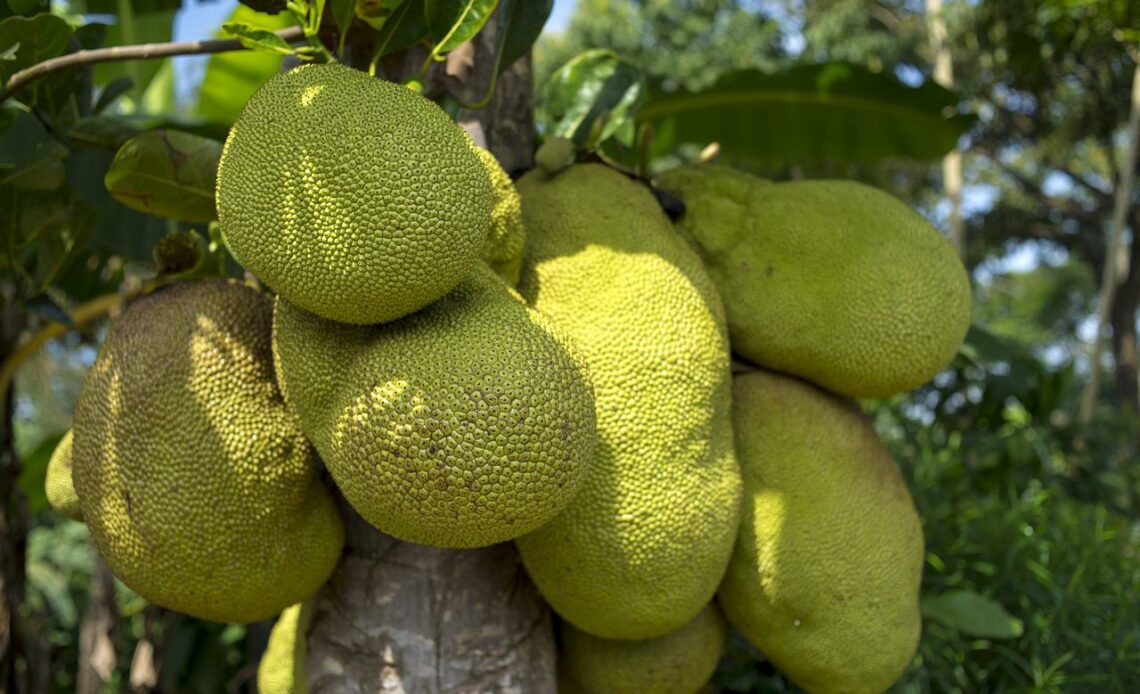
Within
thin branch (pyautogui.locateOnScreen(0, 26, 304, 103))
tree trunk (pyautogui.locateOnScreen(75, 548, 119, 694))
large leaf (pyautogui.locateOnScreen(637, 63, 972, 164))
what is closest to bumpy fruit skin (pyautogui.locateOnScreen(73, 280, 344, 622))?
thin branch (pyautogui.locateOnScreen(0, 26, 304, 103))

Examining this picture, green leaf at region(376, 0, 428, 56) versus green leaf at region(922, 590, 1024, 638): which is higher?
green leaf at region(376, 0, 428, 56)

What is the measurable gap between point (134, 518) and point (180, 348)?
18 cm

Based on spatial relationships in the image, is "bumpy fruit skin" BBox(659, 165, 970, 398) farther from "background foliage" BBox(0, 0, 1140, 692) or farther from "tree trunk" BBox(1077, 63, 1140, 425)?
"tree trunk" BBox(1077, 63, 1140, 425)

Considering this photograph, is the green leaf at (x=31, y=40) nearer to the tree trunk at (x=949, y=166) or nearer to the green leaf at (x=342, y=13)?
the green leaf at (x=342, y=13)

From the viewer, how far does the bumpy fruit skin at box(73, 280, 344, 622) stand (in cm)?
96

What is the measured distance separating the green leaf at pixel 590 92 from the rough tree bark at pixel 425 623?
2.18 feet

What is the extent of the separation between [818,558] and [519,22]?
0.72 metres

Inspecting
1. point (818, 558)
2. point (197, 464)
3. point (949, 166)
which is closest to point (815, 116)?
point (818, 558)

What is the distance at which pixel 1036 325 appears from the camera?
16.7m

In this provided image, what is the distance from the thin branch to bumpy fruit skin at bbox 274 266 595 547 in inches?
13.0

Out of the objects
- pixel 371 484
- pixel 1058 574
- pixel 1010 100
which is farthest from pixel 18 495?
pixel 1010 100

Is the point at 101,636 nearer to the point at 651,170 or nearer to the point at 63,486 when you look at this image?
the point at 63,486

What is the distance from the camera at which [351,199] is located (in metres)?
0.79

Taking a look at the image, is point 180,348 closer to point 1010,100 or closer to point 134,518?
point 134,518
